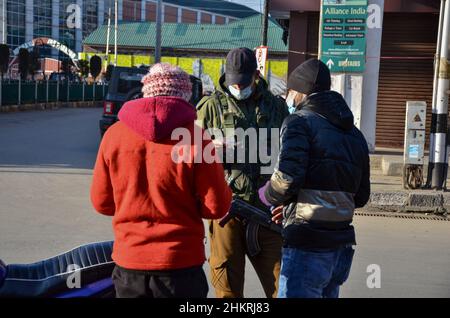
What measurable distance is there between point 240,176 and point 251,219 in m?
0.29

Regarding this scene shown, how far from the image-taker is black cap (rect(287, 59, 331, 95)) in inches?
131

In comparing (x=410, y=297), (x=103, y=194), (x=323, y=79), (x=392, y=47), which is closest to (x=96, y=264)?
(x=103, y=194)

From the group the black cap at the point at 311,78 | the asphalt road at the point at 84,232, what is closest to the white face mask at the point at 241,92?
the black cap at the point at 311,78

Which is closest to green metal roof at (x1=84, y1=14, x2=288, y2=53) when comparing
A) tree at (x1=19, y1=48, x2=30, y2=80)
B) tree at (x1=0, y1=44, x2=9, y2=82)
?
tree at (x1=19, y1=48, x2=30, y2=80)

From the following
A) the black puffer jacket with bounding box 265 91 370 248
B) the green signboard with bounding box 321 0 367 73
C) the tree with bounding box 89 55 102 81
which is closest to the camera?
the black puffer jacket with bounding box 265 91 370 248

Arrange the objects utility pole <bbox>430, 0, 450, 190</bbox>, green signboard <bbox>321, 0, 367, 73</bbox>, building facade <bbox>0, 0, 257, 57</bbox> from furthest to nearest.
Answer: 1. building facade <bbox>0, 0, 257, 57</bbox>
2. green signboard <bbox>321, 0, 367, 73</bbox>
3. utility pole <bbox>430, 0, 450, 190</bbox>

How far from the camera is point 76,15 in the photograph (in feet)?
188

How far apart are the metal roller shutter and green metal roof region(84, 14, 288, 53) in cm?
3783

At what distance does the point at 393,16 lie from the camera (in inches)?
576

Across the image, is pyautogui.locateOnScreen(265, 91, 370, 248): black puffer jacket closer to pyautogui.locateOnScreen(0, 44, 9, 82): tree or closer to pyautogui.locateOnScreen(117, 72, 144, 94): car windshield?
pyautogui.locateOnScreen(117, 72, 144, 94): car windshield

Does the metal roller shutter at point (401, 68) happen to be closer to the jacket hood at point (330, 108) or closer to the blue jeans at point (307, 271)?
the jacket hood at point (330, 108)

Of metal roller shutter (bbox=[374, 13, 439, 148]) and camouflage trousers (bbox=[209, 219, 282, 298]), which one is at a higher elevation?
metal roller shutter (bbox=[374, 13, 439, 148])

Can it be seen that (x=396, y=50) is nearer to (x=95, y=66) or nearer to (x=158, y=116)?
(x=158, y=116)

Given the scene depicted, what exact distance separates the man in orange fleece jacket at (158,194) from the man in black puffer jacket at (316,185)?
433mm
